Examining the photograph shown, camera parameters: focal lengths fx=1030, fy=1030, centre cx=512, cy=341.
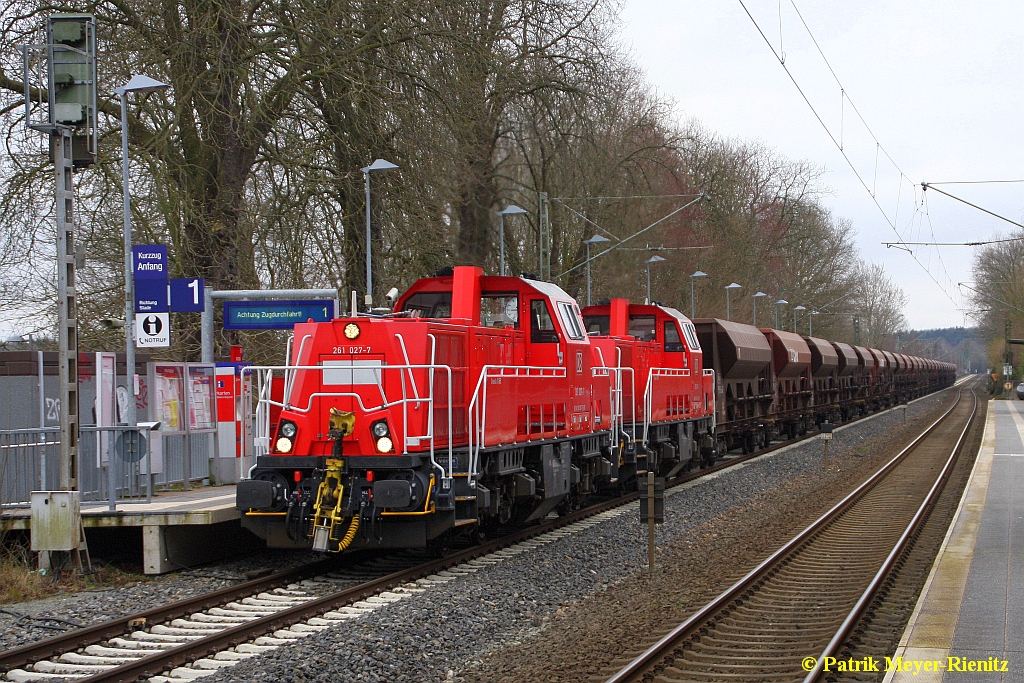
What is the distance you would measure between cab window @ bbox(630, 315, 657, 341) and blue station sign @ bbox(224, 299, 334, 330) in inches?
306

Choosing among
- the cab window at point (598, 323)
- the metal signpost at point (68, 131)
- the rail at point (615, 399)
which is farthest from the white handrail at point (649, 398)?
the metal signpost at point (68, 131)

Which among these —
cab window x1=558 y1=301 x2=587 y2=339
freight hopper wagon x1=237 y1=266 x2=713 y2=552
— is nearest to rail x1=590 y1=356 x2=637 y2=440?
cab window x1=558 y1=301 x2=587 y2=339

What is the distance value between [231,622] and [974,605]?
6.28 m

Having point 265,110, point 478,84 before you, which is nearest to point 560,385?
point 265,110

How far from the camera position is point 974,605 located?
8.74m

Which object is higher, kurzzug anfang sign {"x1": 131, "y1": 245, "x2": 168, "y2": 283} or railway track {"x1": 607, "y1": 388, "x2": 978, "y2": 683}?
kurzzug anfang sign {"x1": 131, "y1": 245, "x2": 168, "y2": 283}

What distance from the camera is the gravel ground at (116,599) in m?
8.41

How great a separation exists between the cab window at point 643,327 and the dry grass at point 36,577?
40.4 feet

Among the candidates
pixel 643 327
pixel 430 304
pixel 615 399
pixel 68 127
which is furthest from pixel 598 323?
pixel 68 127

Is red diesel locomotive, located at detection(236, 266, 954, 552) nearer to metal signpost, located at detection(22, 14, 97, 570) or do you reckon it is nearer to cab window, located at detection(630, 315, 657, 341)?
cab window, located at detection(630, 315, 657, 341)

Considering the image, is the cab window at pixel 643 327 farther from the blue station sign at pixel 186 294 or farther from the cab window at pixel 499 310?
the blue station sign at pixel 186 294

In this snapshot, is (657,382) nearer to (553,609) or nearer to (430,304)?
(430,304)

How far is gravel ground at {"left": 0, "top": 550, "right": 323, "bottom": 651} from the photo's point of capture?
841cm

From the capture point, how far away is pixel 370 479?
10.1m
